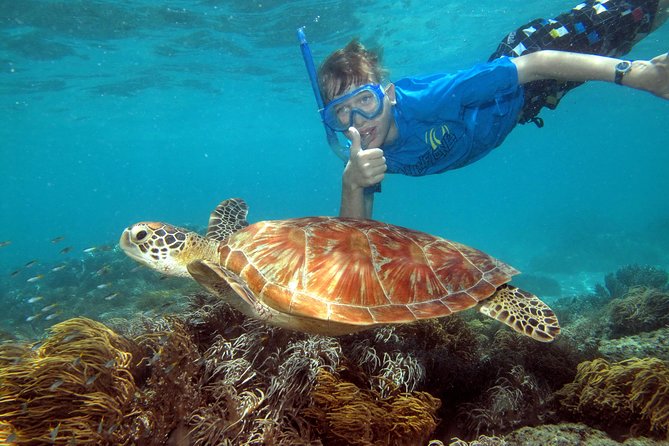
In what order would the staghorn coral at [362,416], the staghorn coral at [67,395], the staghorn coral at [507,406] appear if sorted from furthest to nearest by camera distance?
the staghorn coral at [507,406] → the staghorn coral at [362,416] → the staghorn coral at [67,395]

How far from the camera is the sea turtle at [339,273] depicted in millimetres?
2854

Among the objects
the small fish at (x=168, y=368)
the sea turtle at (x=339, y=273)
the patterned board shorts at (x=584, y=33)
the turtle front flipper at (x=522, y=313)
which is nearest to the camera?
the small fish at (x=168, y=368)

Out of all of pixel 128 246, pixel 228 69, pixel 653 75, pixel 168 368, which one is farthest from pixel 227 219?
pixel 228 69

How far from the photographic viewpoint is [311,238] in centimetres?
335

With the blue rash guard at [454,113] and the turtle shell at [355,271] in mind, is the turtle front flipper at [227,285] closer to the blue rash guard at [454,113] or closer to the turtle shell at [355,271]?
the turtle shell at [355,271]

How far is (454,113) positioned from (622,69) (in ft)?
5.76

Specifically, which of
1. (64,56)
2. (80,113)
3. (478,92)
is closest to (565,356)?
(478,92)

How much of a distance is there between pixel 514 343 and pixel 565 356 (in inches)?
17.4

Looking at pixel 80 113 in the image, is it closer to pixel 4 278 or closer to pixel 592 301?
pixel 4 278

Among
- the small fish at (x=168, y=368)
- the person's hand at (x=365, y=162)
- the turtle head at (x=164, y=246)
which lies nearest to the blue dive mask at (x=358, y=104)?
the person's hand at (x=365, y=162)

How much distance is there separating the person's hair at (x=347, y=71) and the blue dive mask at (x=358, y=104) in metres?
0.22

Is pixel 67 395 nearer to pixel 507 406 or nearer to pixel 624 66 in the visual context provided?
pixel 507 406

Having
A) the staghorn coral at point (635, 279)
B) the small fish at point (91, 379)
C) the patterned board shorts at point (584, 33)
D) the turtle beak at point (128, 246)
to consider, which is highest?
the patterned board shorts at point (584, 33)

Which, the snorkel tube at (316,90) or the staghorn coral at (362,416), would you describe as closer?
the staghorn coral at (362,416)
